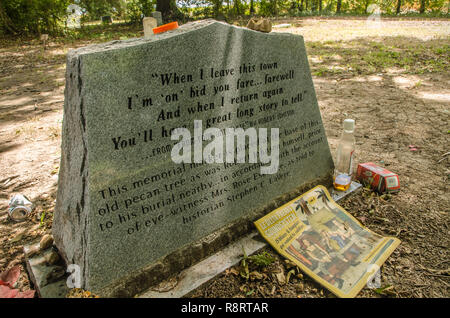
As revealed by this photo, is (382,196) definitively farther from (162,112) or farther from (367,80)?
(367,80)

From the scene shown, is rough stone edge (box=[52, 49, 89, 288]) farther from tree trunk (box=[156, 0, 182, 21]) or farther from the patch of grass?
tree trunk (box=[156, 0, 182, 21])

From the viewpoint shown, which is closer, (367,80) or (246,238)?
(246,238)

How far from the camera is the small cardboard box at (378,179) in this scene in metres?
2.78

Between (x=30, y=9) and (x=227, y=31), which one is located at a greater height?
(x=30, y=9)

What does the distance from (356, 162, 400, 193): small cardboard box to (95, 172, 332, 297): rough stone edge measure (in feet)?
3.07

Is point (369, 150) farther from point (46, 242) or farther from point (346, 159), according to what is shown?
point (46, 242)

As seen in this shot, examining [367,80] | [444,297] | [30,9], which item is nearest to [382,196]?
[444,297]

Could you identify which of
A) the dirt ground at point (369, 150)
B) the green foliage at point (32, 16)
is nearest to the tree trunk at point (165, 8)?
the green foliage at point (32, 16)

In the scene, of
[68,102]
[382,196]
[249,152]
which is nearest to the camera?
[68,102]

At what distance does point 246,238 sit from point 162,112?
1169 mm

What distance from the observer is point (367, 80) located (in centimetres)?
628

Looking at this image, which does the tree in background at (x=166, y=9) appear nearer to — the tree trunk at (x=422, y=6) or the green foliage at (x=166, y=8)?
the green foliage at (x=166, y=8)

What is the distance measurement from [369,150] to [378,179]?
0.94 m

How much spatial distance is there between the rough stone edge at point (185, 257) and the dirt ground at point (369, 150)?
0.71ft
